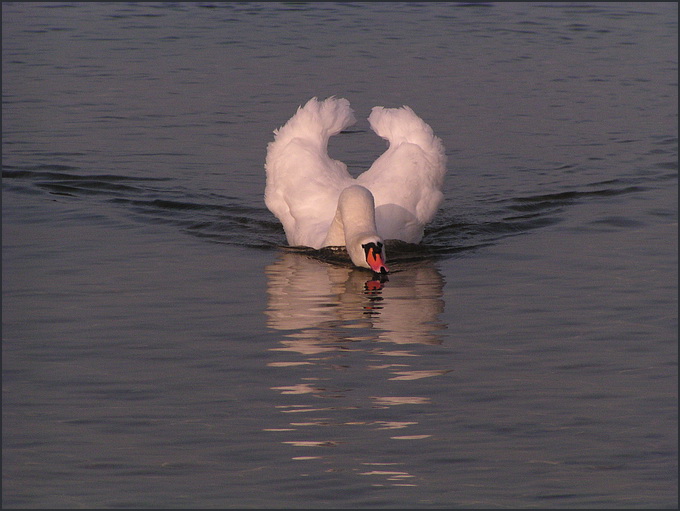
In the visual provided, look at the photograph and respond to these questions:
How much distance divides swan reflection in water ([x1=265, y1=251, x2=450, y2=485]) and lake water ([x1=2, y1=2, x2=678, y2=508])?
31 millimetres

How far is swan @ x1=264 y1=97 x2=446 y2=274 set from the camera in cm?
1230

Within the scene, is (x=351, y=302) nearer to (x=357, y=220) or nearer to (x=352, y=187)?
(x=357, y=220)

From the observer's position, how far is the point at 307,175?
541 inches

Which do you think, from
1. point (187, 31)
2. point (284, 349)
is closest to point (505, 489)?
point (284, 349)

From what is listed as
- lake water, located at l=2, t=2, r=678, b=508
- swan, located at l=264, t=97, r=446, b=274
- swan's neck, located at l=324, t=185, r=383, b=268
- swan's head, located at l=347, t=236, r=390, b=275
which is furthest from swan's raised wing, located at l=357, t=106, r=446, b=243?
swan's head, located at l=347, t=236, r=390, b=275

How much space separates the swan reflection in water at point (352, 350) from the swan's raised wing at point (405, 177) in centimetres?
51

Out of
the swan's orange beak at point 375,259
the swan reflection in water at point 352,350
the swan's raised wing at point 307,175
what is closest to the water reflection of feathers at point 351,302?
the swan reflection in water at point 352,350

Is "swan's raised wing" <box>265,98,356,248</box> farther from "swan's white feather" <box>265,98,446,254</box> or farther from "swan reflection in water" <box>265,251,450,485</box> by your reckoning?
"swan reflection in water" <box>265,251,450,485</box>

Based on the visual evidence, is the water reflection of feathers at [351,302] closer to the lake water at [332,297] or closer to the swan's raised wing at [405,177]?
the lake water at [332,297]

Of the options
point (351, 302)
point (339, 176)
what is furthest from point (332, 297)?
point (339, 176)

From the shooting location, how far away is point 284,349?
386 inches

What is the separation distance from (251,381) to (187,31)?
1813cm

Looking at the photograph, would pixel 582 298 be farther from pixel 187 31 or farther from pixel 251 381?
pixel 187 31

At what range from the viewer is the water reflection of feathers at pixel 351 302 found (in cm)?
1043
